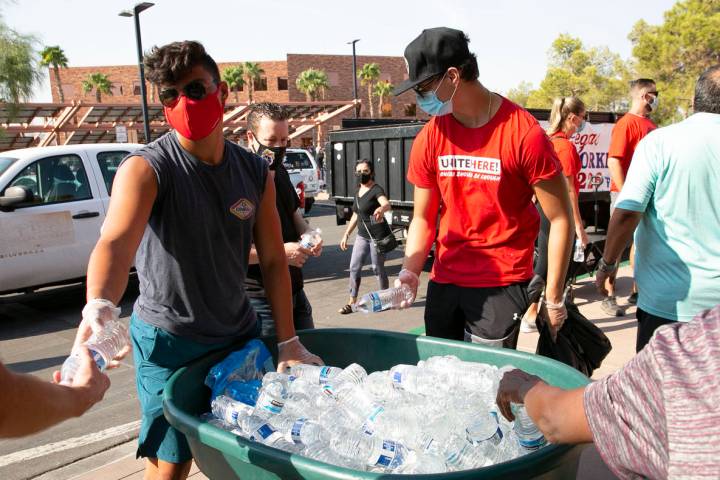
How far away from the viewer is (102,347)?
1.73 meters

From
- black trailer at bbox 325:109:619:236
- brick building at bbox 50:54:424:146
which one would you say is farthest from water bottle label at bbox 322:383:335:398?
brick building at bbox 50:54:424:146

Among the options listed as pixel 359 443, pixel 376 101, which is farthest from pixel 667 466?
pixel 376 101

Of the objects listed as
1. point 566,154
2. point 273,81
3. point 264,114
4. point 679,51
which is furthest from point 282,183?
point 273,81

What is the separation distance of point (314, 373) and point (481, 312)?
0.97 meters

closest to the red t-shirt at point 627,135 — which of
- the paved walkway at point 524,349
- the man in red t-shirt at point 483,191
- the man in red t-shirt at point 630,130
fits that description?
the man in red t-shirt at point 630,130

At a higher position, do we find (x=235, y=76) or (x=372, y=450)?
(x=235, y=76)

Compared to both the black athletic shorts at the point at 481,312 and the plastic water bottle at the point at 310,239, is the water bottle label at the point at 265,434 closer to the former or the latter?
the black athletic shorts at the point at 481,312

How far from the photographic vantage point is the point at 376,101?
211ft

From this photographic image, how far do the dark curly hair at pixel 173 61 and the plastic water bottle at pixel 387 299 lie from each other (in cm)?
122

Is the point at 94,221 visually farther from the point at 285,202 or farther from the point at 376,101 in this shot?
the point at 376,101

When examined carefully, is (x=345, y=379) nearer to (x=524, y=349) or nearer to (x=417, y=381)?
(x=417, y=381)

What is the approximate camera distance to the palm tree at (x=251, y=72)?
57.4 m

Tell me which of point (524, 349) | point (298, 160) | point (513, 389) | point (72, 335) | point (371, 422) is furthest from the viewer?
point (298, 160)

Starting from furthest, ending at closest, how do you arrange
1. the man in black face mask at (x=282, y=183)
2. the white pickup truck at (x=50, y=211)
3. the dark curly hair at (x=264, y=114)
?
the white pickup truck at (x=50, y=211) < the dark curly hair at (x=264, y=114) < the man in black face mask at (x=282, y=183)
